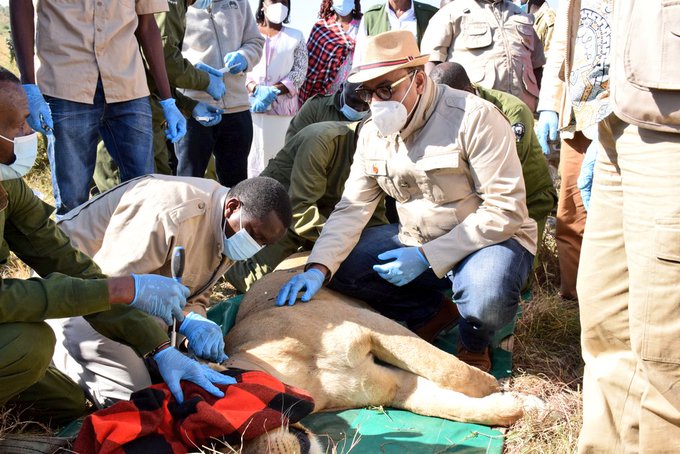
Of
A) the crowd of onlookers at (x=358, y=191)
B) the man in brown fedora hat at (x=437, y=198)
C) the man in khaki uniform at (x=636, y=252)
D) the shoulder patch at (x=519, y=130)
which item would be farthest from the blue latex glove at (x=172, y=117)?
the man in khaki uniform at (x=636, y=252)

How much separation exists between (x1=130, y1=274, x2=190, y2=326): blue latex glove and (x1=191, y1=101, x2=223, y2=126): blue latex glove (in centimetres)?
275

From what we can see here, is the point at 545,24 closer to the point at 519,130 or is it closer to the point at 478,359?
the point at 519,130

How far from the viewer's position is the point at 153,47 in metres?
4.77

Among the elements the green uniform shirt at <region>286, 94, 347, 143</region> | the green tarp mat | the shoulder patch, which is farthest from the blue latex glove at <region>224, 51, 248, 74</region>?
the green tarp mat

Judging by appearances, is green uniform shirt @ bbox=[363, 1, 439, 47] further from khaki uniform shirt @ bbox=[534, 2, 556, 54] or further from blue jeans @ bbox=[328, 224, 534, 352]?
blue jeans @ bbox=[328, 224, 534, 352]

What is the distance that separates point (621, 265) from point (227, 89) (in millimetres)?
4095

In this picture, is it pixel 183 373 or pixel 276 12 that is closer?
pixel 183 373

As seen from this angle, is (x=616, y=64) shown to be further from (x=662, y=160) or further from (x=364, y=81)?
(x=364, y=81)

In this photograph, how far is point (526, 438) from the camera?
3.22 m

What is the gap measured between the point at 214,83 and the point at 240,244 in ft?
7.65

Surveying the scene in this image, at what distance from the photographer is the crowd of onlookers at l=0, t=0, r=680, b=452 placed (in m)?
2.27

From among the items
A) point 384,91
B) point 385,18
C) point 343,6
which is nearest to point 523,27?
point 385,18

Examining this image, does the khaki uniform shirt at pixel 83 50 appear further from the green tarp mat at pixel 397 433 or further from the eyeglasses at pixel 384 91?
the green tarp mat at pixel 397 433

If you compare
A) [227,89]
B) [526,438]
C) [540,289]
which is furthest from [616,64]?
[227,89]
